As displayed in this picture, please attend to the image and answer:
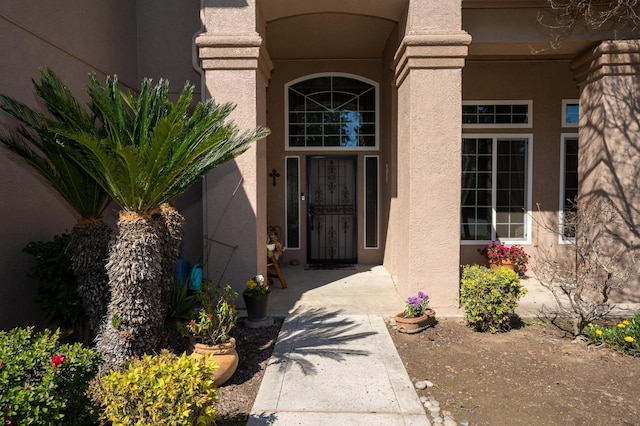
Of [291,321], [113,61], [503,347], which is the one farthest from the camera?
[113,61]

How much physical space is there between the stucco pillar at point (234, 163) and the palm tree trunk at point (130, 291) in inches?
90.7

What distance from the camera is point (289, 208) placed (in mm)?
9492

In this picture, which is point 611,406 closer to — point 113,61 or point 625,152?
point 625,152

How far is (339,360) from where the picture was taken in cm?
466

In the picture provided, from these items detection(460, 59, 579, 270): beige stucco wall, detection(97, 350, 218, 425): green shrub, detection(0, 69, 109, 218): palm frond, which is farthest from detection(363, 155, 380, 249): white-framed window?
detection(97, 350, 218, 425): green shrub

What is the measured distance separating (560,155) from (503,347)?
197 inches

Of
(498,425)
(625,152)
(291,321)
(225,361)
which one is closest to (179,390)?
(225,361)

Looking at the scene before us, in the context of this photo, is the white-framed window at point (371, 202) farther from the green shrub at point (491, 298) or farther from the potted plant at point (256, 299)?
the potted plant at point (256, 299)

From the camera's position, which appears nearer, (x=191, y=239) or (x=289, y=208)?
(x=191, y=239)

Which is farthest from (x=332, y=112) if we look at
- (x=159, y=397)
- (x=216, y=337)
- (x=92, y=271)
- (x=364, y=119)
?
(x=159, y=397)

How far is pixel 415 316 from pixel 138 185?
11.9 feet

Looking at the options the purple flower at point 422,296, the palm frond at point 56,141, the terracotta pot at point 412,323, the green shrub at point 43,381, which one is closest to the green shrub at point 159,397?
the green shrub at point 43,381

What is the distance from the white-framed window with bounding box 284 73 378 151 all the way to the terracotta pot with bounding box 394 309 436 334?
467 cm

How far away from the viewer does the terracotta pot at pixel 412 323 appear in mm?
5480
